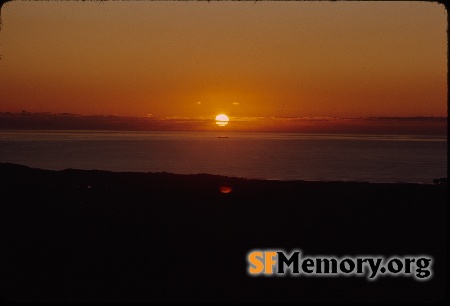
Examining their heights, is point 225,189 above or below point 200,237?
above

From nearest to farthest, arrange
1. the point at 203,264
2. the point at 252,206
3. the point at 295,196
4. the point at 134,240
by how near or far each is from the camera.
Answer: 1. the point at 203,264
2. the point at 134,240
3. the point at 252,206
4. the point at 295,196

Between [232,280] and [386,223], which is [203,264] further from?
[386,223]

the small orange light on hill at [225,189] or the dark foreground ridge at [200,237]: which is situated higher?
the small orange light on hill at [225,189]

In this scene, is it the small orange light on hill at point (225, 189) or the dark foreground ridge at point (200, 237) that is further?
the small orange light on hill at point (225, 189)

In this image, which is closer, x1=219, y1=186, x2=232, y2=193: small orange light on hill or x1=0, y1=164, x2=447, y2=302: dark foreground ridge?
x1=0, y1=164, x2=447, y2=302: dark foreground ridge

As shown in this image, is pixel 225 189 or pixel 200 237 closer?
pixel 200 237

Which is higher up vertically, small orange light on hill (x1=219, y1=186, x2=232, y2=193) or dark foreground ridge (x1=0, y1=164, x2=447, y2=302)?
small orange light on hill (x1=219, y1=186, x2=232, y2=193)

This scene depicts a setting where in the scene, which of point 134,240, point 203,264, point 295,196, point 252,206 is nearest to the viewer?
point 203,264

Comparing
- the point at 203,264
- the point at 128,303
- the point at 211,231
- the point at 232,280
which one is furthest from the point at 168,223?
the point at 128,303
